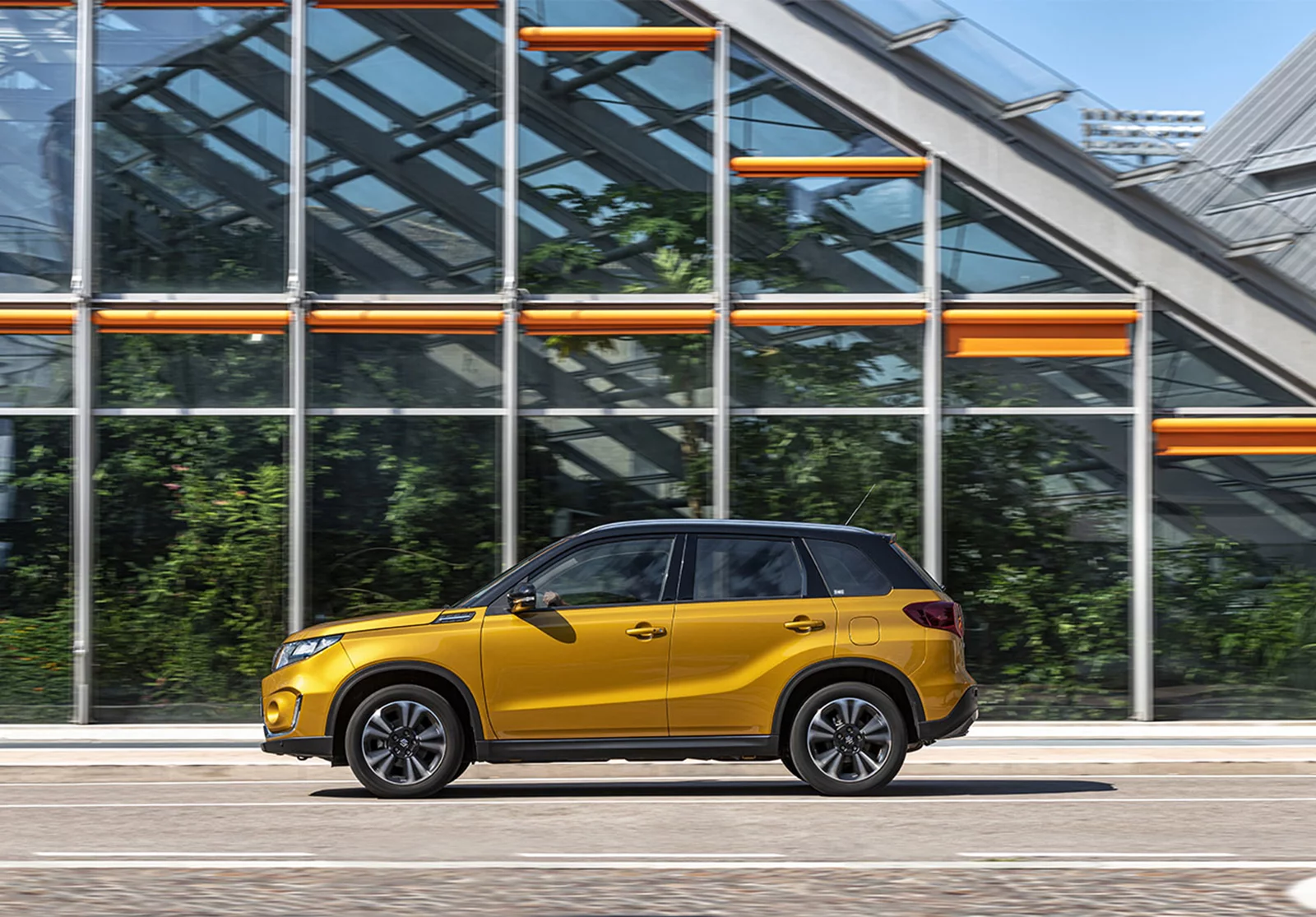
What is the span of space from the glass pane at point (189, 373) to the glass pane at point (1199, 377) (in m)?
8.26

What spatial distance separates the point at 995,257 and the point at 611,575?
260 inches

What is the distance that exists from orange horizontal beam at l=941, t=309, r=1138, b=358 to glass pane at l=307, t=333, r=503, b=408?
439cm

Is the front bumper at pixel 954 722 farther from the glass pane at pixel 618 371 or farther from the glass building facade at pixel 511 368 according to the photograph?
the glass pane at pixel 618 371

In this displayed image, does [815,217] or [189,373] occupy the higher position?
[815,217]

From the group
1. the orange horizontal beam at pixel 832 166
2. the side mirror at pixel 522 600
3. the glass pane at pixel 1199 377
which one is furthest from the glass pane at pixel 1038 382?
the side mirror at pixel 522 600

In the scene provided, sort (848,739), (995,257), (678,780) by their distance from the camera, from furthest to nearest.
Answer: (995,257)
(678,780)
(848,739)

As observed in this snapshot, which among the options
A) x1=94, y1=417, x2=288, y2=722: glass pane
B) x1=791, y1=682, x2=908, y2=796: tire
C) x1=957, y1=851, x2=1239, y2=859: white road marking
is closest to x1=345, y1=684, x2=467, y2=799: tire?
x1=791, y1=682, x2=908, y2=796: tire

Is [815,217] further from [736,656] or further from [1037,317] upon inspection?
[736,656]

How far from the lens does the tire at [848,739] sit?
10531 mm

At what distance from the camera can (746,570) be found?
10.8m

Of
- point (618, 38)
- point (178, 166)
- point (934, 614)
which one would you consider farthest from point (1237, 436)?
point (178, 166)

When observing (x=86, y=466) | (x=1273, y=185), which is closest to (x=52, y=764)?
(x=86, y=466)

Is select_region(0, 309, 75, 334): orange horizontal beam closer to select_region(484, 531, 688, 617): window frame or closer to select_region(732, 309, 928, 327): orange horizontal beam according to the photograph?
select_region(732, 309, 928, 327): orange horizontal beam

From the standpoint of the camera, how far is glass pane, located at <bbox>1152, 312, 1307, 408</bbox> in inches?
611
